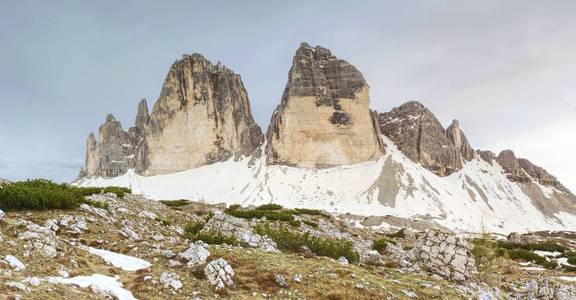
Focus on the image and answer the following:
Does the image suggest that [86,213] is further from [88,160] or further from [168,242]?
[88,160]

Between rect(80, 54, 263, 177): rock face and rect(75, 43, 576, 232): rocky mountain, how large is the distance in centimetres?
39

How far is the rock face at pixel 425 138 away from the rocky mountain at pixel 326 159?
39cm

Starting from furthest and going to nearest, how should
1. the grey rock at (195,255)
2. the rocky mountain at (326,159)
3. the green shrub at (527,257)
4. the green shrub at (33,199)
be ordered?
the rocky mountain at (326,159) < the green shrub at (527,257) < the green shrub at (33,199) < the grey rock at (195,255)

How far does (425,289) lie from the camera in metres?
13.4

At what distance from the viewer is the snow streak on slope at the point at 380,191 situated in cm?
11819

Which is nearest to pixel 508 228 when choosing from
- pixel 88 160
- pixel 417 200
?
pixel 417 200

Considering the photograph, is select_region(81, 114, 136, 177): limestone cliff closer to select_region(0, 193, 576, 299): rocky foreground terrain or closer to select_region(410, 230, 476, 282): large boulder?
select_region(0, 193, 576, 299): rocky foreground terrain

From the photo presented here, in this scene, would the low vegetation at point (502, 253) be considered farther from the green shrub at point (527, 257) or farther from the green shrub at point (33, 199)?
the green shrub at point (33, 199)

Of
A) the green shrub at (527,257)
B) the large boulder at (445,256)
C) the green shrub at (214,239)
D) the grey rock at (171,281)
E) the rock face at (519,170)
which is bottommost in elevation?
the green shrub at (527,257)

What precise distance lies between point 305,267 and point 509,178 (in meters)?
170

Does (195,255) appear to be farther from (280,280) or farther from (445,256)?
(445,256)

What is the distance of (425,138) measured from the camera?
14912 centimetres

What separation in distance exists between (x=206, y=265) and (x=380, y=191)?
11536cm

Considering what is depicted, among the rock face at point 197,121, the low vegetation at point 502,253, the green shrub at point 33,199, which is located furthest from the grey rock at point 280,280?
the rock face at point 197,121
